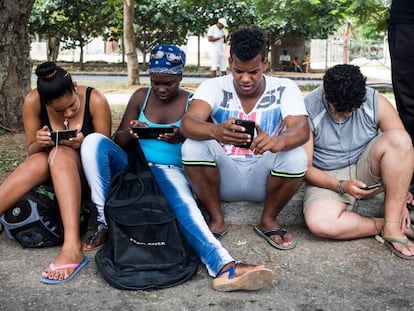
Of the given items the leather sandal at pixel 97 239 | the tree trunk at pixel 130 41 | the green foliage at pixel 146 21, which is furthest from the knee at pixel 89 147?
the green foliage at pixel 146 21

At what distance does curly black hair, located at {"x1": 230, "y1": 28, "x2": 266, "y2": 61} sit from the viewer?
3229mm

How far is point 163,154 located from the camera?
11.7 ft

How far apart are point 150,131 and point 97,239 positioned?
0.73m

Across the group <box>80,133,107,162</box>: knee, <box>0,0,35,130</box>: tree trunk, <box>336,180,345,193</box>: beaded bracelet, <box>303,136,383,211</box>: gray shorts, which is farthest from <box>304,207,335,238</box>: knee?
<box>0,0,35,130</box>: tree trunk

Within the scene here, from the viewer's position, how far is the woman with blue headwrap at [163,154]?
3018 millimetres

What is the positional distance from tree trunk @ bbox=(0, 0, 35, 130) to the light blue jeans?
135 inches

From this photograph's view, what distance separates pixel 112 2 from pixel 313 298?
30.1ft

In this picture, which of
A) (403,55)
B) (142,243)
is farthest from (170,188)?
(403,55)

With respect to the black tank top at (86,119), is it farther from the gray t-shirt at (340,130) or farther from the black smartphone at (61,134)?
the gray t-shirt at (340,130)

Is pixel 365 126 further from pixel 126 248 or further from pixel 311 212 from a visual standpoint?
pixel 126 248

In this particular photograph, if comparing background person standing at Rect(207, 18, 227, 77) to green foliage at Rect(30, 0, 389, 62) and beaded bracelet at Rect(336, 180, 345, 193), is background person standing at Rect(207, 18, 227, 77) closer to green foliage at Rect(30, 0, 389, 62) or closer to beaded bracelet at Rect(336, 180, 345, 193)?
green foliage at Rect(30, 0, 389, 62)

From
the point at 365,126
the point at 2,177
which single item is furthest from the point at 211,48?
the point at 365,126

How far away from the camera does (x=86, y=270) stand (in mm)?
3078

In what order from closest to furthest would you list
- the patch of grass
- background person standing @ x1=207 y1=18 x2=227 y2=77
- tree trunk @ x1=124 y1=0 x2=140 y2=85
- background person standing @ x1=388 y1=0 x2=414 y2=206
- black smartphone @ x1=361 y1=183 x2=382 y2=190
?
black smartphone @ x1=361 y1=183 x2=382 y2=190 → background person standing @ x1=388 y1=0 x2=414 y2=206 → the patch of grass → tree trunk @ x1=124 y1=0 x2=140 y2=85 → background person standing @ x1=207 y1=18 x2=227 y2=77
